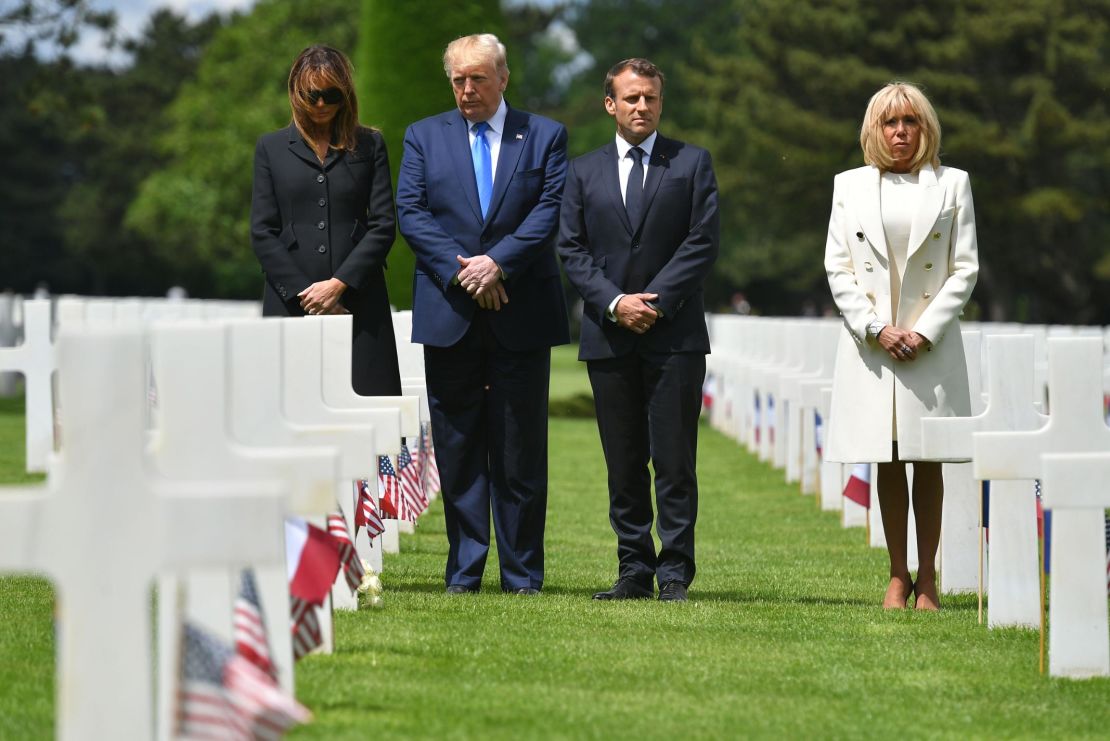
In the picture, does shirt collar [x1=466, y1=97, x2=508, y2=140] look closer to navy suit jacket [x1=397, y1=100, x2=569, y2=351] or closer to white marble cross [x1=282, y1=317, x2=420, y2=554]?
navy suit jacket [x1=397, y1=100, x2=569, y2=351]

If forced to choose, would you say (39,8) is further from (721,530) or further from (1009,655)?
(1009,655)

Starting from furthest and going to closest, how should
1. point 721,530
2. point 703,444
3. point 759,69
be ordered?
point 759,69 → point 703,444 → point 721,530

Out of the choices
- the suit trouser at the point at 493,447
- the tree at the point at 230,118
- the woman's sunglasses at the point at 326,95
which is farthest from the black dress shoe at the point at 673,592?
the tree at the point at 230,118

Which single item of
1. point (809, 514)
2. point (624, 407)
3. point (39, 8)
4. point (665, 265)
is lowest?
point (809, 514)

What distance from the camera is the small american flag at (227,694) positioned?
3.85m

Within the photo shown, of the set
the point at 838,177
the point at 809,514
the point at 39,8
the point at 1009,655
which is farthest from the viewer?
the point at 39,8

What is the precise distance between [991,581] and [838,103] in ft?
155

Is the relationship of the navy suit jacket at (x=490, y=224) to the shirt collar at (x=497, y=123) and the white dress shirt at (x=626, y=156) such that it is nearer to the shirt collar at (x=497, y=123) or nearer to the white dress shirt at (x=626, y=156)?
the shirt collar at (x=497, y=123)

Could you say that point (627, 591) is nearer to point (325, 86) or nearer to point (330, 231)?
point (330, 231)

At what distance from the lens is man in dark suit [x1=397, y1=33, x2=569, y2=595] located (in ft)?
27.1

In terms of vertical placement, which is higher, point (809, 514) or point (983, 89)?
point (983, 89)

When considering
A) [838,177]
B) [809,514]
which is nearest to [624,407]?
[838,177]

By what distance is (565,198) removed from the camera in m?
8.32

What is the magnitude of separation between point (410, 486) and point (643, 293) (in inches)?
125
